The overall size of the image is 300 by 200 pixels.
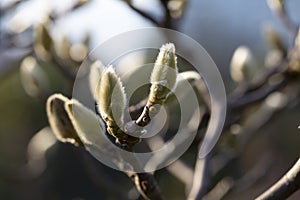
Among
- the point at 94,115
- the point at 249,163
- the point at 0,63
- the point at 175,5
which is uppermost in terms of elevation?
the point at 94,115

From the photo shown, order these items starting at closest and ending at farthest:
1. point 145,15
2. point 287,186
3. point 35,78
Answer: point 287,186, point 145,15, point 35,78

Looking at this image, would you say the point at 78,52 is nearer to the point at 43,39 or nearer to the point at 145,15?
the point at 43,39

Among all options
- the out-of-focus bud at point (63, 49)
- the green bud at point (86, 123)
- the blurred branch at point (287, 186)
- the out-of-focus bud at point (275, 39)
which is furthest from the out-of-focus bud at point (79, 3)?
the blurred branch at point (287, 186)

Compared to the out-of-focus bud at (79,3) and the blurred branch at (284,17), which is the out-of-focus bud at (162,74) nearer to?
the blurred branch at (284,17)

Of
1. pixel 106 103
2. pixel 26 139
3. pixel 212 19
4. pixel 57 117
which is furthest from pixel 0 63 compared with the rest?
pixel 212 19

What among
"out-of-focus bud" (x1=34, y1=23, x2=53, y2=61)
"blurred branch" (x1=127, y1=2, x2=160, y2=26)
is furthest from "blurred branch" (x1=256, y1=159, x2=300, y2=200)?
"out-of-focus bud" (x1=34, y1=23, x2=53, y2=61)

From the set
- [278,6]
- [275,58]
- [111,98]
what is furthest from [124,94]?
[275,58]

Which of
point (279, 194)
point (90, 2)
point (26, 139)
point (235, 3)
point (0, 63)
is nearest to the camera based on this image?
point (279, 194)

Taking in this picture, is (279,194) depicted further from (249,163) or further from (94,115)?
(249,163)
